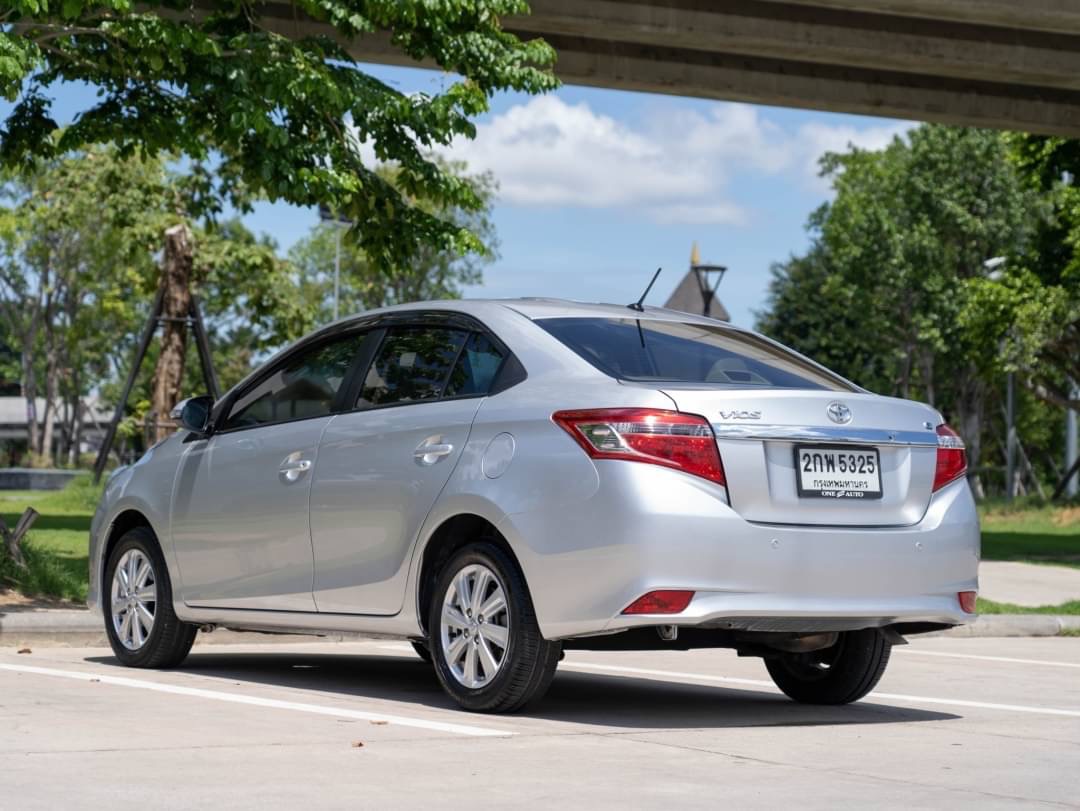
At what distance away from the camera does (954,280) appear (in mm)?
57781

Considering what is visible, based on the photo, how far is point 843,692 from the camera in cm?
816

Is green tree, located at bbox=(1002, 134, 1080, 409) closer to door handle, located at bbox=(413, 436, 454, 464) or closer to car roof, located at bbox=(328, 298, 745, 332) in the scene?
car roof, located at bbox=(328, 298, 745, 332)

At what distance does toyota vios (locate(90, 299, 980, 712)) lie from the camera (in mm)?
6770

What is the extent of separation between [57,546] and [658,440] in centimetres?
1333

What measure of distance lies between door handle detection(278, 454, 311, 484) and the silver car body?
0.01 meters

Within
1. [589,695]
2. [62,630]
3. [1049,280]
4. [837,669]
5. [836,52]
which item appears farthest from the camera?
[1049,280]

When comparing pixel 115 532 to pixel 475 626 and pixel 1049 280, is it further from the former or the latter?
pixel 1049 280

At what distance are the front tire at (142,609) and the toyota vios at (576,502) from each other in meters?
0.33

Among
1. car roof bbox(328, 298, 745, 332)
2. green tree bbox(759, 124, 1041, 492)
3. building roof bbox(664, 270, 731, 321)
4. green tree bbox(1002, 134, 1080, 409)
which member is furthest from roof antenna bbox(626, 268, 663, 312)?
green tree bbox(759, 124, 1041, 492)

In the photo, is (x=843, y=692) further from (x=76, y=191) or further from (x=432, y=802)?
(x=76, y=191)

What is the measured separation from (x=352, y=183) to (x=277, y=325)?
1871cm

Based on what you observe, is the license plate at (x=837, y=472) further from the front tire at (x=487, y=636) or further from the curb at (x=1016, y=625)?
the curb at (x=1016, y=625)

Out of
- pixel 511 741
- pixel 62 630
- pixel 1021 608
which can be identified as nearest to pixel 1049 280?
pixel 1021 608

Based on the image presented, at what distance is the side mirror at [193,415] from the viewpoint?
9.01 m
